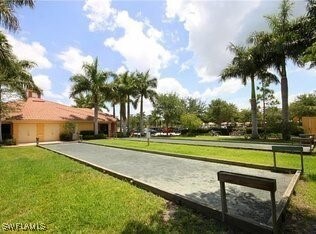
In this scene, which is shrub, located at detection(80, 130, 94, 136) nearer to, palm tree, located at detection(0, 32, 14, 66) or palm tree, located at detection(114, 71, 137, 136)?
palm tree, located at detection(114, 71, 137, 136)

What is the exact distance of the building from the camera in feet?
103

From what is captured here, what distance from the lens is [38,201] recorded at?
676 centimetres

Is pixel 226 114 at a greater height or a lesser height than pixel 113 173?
greater

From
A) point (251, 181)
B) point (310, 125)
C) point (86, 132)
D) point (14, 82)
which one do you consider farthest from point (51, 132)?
point (251, 181)

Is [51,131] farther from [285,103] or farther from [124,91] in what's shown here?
[285,103]

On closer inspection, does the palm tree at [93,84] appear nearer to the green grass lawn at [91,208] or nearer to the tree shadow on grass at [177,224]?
the green grass lawn at [91,208]

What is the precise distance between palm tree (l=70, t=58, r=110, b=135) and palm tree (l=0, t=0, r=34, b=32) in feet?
66.0

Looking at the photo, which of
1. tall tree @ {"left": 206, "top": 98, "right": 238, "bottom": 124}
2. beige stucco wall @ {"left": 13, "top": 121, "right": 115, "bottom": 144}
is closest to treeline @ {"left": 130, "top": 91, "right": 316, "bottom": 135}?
tall tree @ {"left": 206, "top": 98, "right": 238, "bottom": 124}

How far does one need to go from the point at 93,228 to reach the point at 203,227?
6.41 ft

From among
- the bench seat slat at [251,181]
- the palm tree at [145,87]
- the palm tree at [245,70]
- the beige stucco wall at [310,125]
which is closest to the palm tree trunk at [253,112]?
the palm tree at [245,70]

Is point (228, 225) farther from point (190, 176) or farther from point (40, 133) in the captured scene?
point (40, 133)

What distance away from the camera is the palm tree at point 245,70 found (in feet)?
98.2

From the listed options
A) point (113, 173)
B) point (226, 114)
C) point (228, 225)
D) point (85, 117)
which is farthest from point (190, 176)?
point (226, 114)

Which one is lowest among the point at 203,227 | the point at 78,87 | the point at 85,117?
the point at 203,227
